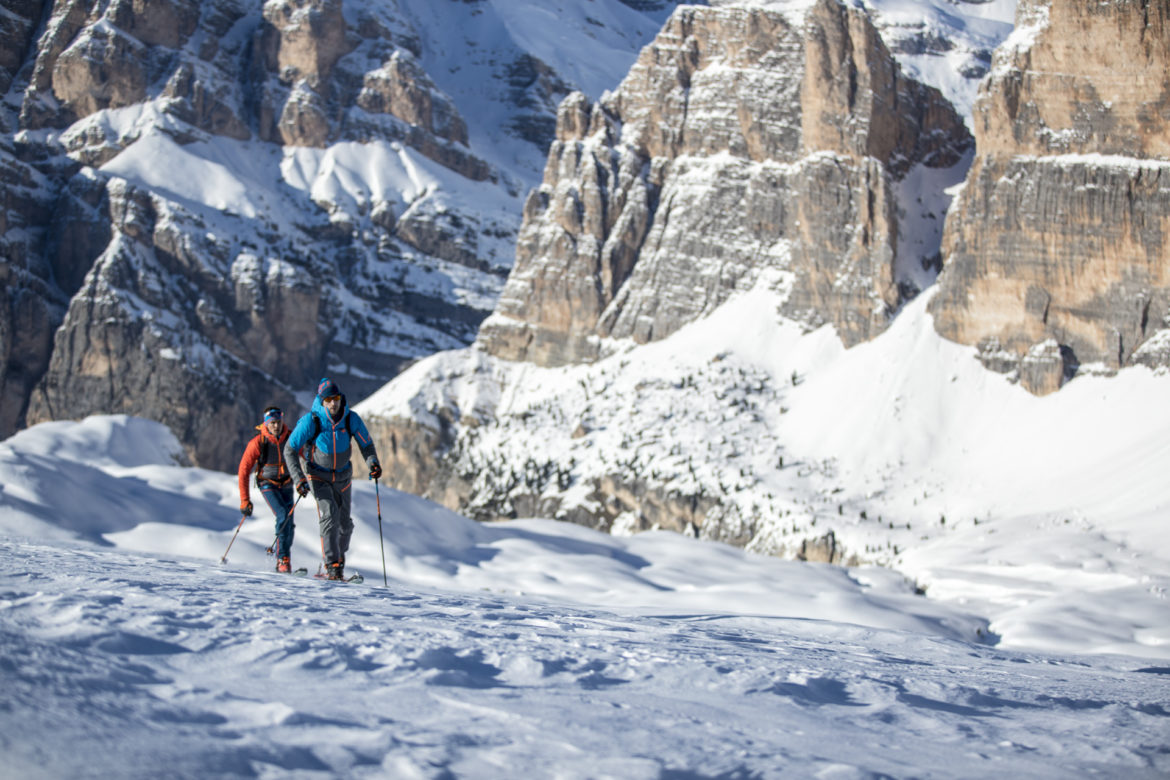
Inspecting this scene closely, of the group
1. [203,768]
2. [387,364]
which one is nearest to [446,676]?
[203,768]

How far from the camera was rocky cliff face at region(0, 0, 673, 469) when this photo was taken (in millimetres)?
95000

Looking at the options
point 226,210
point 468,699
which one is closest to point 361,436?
point 468,699

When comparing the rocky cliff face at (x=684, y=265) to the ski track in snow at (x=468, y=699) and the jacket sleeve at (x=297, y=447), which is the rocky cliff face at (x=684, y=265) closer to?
the jacket sleeve at (x=297, y=447)

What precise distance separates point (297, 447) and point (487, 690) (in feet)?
20.6

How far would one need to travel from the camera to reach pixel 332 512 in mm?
12719

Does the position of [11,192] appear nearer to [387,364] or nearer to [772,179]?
[387,364]

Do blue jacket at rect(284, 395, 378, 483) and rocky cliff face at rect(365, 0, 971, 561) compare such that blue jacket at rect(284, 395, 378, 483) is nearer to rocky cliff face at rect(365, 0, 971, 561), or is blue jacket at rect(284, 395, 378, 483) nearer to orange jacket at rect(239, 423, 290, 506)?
orange jacket at rect(239, 423, 290, 506)

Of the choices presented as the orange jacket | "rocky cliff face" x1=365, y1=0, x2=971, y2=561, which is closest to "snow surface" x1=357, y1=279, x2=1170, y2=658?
"rocky cliff face" x1=365, y1=0, x2=971, y2=561

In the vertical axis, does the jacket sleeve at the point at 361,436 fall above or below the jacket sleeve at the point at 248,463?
above

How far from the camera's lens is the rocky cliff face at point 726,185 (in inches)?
2347

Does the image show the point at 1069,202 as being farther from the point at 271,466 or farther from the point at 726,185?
the point at 271,466

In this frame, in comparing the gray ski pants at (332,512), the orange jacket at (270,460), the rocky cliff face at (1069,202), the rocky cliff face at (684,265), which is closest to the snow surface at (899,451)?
the rocky cliff face at (684,265)

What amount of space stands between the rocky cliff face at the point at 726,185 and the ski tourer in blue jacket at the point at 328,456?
47.7 meters

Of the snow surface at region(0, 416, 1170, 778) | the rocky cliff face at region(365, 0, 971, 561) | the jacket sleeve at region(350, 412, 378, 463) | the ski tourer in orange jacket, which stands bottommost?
the snow surface at region(0, 416, 1170, 778)
